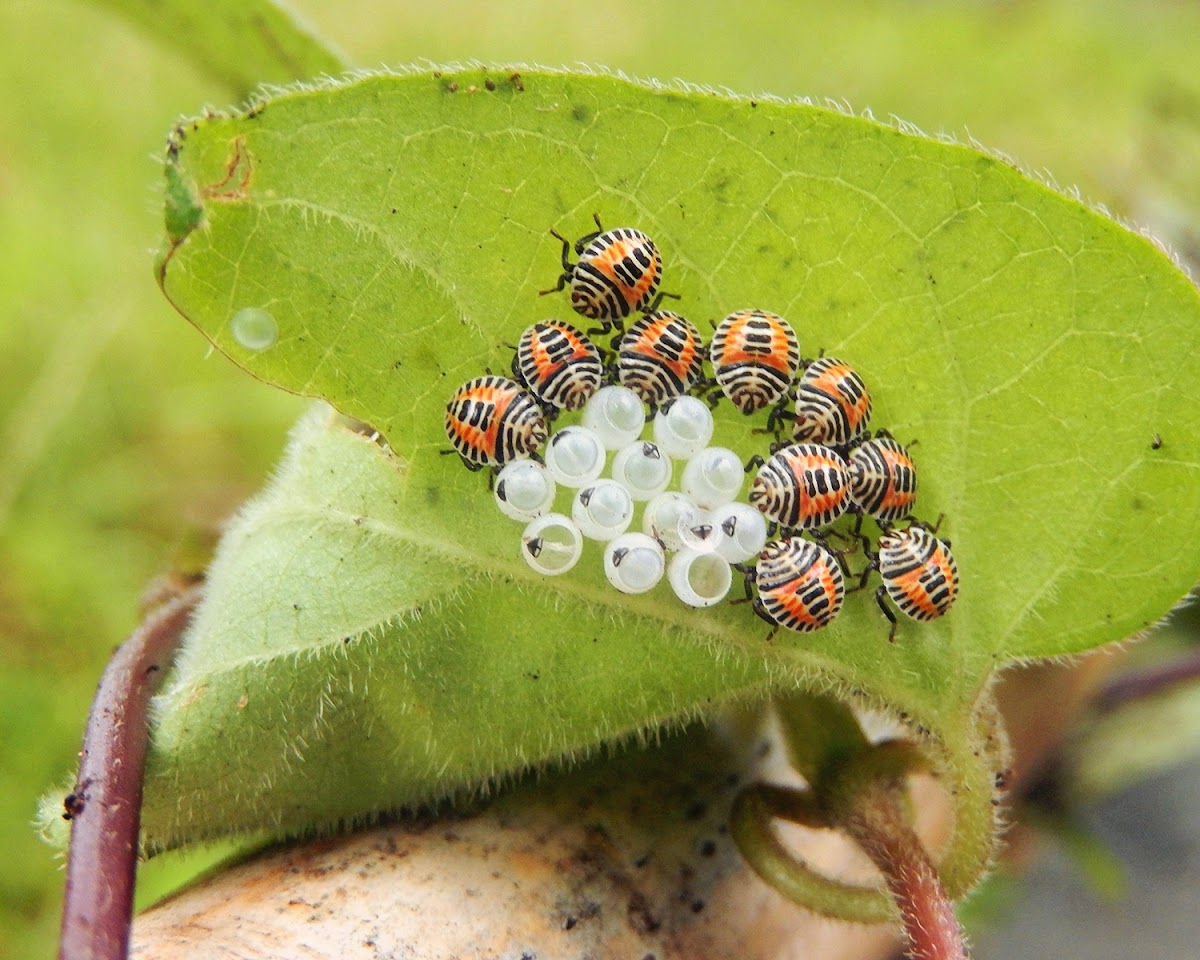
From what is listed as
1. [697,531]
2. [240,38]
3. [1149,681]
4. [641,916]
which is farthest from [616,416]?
[1149,681]

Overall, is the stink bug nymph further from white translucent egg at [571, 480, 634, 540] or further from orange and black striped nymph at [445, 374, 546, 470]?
orange and black striped nymph at [445, 374, 546, 470]

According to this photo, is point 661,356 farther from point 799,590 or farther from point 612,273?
point 799,590

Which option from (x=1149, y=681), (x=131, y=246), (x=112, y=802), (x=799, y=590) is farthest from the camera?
(x=131, y=246)

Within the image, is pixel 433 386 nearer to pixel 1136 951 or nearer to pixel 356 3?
pixel 1136 951

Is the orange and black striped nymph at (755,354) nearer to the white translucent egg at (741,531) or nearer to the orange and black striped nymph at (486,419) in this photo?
the white translucent egg at (741,531)

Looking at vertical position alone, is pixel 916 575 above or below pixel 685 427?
below

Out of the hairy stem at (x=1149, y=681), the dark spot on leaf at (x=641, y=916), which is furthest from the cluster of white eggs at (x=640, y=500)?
the hairy stem at (x=1149, y=681)
